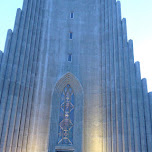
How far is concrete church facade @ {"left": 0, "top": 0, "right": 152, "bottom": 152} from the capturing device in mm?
15953

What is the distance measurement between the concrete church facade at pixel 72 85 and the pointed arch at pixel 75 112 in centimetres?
8

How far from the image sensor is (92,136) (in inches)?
658

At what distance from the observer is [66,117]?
1753 cm

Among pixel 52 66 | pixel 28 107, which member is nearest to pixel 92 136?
pixel 28 107

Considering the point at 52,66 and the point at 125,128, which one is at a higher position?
the point at 52,66

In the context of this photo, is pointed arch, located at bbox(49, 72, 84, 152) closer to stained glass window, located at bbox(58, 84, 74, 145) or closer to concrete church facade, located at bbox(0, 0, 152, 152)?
concrete church facade, located at bbox(0, 0, 152, 152)

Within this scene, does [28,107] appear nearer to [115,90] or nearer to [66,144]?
[66,144]

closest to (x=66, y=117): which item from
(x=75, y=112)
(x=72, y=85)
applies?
(x=75, y=112)

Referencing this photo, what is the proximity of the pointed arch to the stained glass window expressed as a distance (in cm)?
27

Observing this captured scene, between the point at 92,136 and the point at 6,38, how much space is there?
11.1 metres

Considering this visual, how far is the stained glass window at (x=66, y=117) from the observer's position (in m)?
16.8

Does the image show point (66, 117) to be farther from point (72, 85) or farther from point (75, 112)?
point (72, 85)

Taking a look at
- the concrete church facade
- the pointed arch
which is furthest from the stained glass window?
the pointed arch

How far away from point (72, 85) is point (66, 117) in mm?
2892
